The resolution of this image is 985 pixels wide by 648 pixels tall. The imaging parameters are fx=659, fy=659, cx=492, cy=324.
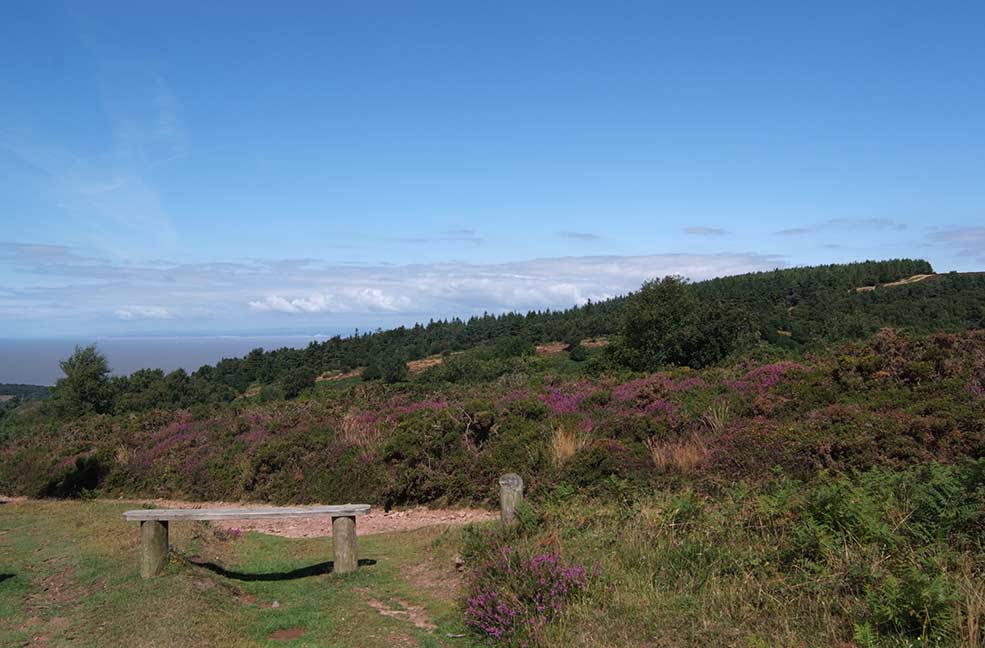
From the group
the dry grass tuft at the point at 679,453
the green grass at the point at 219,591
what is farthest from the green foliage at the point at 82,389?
the dry grass tuft at the point at 679,453

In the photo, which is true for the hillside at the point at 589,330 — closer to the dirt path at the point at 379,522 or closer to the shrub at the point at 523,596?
the dirt path at the point at 379,522

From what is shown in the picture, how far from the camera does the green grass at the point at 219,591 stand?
224 inches

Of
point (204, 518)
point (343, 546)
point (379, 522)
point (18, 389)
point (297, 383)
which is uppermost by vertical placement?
point (297, 383)

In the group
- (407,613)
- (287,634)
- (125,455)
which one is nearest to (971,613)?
(407,613)

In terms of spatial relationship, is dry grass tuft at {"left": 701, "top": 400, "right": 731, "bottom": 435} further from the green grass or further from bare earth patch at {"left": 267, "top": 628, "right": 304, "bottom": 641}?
bare earth patch at {"left": 267, "top": 628, "right": 304, "bottom": 641}

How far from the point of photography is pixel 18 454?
17.6 m

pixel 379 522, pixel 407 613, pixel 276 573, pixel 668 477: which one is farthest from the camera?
pixel 379 522

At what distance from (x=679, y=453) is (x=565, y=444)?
2.08 metres

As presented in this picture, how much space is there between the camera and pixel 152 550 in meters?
7.20

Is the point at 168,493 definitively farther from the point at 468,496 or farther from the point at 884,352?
the point at 884,352

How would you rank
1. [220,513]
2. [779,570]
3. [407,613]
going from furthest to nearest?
[220,513]
[407,613]
[779,570]

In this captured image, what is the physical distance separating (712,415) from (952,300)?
1924 inches

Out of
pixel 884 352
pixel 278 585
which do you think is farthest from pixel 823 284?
pixel 278 585

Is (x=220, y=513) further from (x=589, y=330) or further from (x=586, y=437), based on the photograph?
(x=589, y=330)
